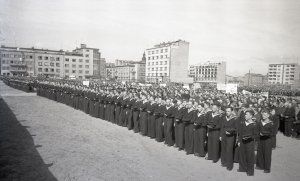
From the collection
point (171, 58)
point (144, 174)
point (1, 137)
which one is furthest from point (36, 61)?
point (144, 174)

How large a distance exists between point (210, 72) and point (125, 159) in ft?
352

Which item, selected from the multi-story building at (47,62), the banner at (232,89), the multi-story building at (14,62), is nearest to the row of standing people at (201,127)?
the banner at (232,89)

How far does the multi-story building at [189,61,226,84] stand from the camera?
99.1 metres

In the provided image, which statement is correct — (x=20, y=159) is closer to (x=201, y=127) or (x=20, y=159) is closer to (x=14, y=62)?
(x=201, y=127)

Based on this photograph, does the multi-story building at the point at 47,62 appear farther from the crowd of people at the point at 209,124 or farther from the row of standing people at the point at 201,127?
the row of standing people at the point at 201,127

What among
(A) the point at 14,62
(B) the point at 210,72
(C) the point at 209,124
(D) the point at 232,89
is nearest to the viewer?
(C) the point at 209,124

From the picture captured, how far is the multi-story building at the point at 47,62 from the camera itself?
83.9 m

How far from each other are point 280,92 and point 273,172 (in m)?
41.8

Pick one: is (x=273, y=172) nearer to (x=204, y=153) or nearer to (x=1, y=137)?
(x=204, y=153)

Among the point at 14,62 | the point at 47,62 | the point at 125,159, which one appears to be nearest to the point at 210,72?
the point at 47,62

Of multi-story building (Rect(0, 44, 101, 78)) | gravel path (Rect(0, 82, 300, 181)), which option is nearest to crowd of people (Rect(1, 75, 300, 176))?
gravel path (Rect(0, 82, 300, 181))

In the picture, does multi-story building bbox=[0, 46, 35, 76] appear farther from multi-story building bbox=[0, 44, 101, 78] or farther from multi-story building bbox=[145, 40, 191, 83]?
multi-story building bbox=[145, 40, 191, 83]

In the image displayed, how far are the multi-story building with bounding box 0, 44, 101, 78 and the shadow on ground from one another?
77.1 m

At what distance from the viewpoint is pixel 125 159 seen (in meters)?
7.75
